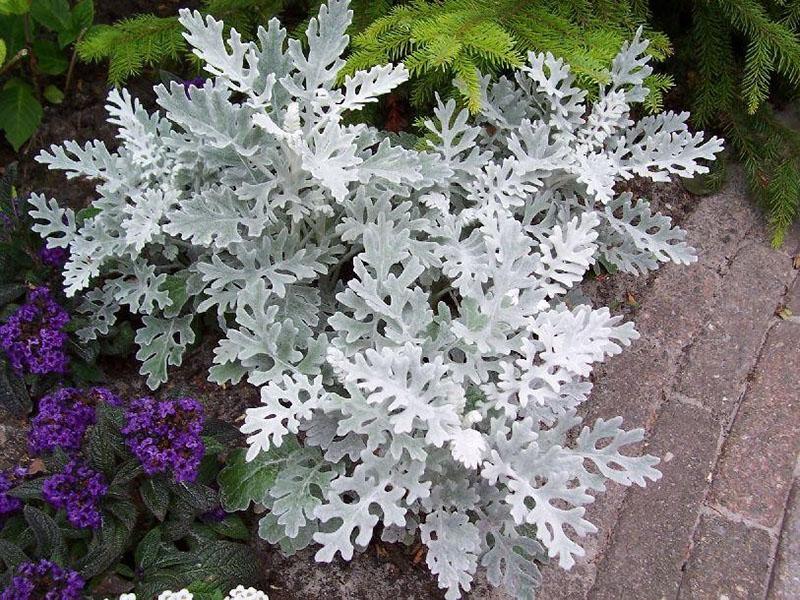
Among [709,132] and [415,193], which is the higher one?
[415,193]

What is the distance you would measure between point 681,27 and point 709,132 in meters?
0.48

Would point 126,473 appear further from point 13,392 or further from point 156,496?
point 13,392

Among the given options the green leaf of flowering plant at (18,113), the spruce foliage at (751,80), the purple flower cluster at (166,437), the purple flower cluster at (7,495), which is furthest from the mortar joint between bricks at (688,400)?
the green leaf of flowering plant at (18,113)

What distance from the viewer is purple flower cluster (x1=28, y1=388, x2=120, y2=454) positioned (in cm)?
216

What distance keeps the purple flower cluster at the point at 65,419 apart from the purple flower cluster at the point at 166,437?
20 cm

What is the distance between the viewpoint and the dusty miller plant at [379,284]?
201 cm

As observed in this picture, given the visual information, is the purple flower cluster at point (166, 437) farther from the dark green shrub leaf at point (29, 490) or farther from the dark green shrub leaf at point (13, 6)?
the dark green shrub leaf at point (13, 6)

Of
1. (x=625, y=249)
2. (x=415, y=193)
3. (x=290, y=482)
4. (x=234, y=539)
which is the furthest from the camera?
(x=625, y=249)

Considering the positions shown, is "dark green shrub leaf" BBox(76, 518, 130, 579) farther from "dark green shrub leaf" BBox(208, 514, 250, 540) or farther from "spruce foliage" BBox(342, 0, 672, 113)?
"spruce foliage" BBox(342, 0, 672, 113)

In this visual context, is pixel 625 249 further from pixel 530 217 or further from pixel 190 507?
pixel 190 507

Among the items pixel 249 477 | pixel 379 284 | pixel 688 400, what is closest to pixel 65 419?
pixel 249 477

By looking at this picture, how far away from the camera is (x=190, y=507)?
2219 millimetres

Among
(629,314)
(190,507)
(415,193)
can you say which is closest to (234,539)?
(190,507)

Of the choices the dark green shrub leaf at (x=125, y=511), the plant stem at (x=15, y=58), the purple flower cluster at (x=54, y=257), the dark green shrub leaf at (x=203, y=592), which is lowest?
the dark green shrub leaf at (x=203, y=592)
